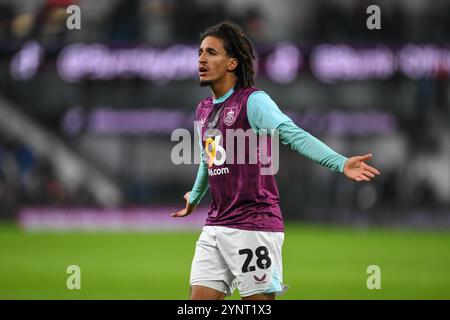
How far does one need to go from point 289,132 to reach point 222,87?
2.31 feet

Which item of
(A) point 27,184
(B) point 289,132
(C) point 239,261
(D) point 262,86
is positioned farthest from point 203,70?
(D) point 262,86

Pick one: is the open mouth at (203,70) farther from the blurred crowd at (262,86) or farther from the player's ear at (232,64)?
the blurred crowd at (262,86)

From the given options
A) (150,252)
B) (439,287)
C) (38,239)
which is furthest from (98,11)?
(439,287)

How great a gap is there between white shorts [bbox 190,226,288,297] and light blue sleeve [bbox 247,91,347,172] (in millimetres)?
669

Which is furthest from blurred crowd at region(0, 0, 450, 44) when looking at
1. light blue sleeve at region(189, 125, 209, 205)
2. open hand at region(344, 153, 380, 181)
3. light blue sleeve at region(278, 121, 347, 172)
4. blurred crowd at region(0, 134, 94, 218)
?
open hand at region(344, 153, 380, 181)

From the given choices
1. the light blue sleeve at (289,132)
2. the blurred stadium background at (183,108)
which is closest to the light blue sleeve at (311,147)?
the light blue sleeve at (289,132)

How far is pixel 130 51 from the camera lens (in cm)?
2588

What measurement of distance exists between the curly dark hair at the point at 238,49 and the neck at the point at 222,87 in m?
0.04

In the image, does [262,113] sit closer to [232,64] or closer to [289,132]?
[289,132]

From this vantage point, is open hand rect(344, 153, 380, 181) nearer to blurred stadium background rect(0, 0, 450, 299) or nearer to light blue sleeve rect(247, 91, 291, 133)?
light blue sleeve rect(247, 91, 291, 133)

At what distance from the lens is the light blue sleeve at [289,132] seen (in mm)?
5883

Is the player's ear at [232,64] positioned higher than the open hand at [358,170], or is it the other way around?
the player's ear at [232,64]

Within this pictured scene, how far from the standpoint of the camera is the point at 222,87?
21.3 ft
